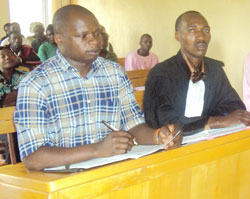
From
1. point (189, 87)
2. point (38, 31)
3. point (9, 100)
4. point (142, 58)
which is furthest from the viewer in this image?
point (38, 31)

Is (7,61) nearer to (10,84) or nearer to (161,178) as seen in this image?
(10,84)

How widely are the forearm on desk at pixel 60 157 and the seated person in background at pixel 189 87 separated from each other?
2.96 ft

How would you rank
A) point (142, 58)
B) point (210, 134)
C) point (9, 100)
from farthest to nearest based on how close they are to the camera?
point (142, 58) < point (9, 100) < point (210, 134)

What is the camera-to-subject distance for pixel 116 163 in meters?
1.50

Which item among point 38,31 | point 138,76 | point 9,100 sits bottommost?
point 138,76

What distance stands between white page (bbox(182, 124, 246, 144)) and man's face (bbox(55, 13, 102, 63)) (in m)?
0.55

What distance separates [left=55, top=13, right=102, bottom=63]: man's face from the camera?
185cm

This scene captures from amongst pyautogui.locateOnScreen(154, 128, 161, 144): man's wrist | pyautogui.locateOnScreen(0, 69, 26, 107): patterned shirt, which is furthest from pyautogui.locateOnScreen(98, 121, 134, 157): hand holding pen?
pyautogui.locateOnScreen(0, 69, 26, 107): patterned shirt

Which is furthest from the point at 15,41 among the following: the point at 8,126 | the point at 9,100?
the point at 8,126

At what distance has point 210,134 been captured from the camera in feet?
6.43

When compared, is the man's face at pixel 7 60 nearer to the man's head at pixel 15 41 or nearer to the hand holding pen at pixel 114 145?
the man's head at pixel 15 41

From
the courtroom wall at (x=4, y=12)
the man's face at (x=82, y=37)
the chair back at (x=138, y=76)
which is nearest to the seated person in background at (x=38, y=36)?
the courtroom wall at (x=4, y=12)

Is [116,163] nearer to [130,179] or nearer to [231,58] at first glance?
[130,179]

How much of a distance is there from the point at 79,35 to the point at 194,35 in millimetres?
972
